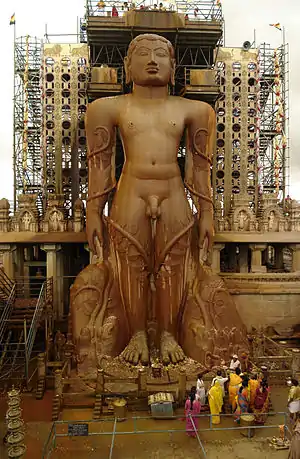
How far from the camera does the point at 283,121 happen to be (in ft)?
78.1

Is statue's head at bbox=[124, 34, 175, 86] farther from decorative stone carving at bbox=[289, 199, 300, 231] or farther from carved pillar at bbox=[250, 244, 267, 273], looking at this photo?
decorative stone carving at bbox=[289, 199, 300, 231]

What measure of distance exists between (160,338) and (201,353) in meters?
1.02

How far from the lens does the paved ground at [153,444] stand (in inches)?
269

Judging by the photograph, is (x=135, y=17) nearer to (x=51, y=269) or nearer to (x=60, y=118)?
(x=60, y=118)

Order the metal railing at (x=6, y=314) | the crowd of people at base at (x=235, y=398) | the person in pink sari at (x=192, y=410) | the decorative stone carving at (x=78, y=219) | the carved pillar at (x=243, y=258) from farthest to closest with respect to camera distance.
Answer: the carved pillar at (x=243, y=258) → the decorative stone carving at (x=78, y=219) → the metal railing at (x=6, y=314) → the crowd of people at base at (x=235, y=398) → the person in pink sari at (x=192, y=410)

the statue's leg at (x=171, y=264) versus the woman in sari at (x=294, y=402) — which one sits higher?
the statue's leg at (x=171, y=264)

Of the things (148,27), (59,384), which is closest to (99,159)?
(59,384)

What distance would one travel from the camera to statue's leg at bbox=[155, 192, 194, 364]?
9984 mm

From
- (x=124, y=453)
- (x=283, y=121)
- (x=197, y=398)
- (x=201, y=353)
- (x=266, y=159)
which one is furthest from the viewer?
(x=266, y=159)

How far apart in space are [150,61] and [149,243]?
4.17m

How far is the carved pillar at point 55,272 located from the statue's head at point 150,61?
8.29 m

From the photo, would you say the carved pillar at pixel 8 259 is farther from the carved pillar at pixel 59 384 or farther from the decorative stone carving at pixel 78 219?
the carved pillar at pixel 59 384

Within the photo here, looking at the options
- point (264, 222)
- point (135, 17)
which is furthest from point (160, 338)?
point (135, 17)

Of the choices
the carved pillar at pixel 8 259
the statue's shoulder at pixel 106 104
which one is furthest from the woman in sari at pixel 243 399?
the carved pillar at pixel 8 259
